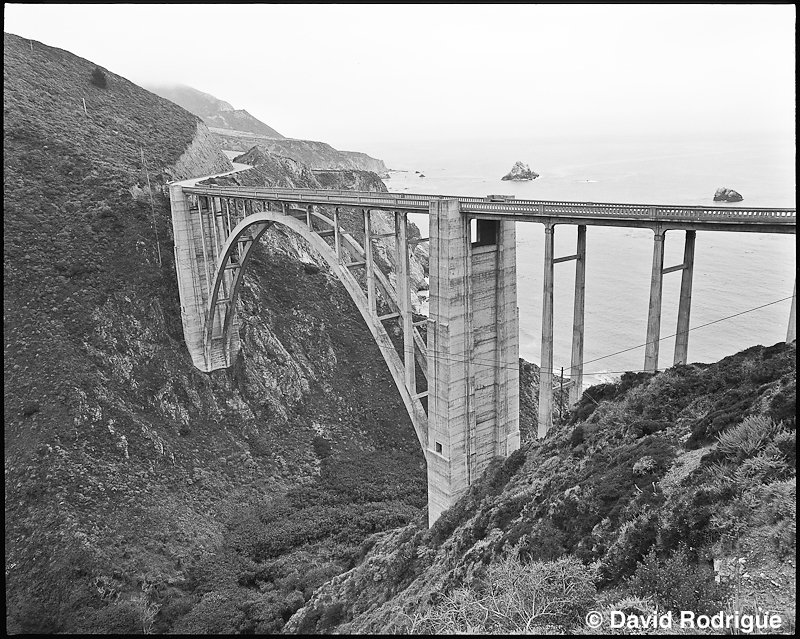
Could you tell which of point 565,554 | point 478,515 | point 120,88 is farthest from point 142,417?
point 120,88

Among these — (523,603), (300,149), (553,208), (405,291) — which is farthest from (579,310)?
(300,149)

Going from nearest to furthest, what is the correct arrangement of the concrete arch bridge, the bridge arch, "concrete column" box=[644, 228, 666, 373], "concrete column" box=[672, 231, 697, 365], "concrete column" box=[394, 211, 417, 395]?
1. "concrete column" box=[672, 231, 697, 365]
2. "concrete column" box=[644, 228, 666, 373]
3. the concrete arch bridge
4. "concrete column" box=[394, 211, 417, 395]
5. the bridge arch

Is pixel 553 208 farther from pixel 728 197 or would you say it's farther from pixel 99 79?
pixel 99 79

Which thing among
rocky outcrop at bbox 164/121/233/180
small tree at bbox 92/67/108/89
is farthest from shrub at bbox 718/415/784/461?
small tree at bbox 92/67/108/89

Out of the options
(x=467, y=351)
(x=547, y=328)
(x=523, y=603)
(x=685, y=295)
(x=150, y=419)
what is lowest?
(x=150, y=419)

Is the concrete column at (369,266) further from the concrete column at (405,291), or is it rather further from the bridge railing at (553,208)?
the concrete column at (405,291)

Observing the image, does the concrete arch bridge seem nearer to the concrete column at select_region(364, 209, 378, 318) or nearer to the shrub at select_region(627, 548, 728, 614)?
the concrete column at select_region(364, 209, 378, 318)
